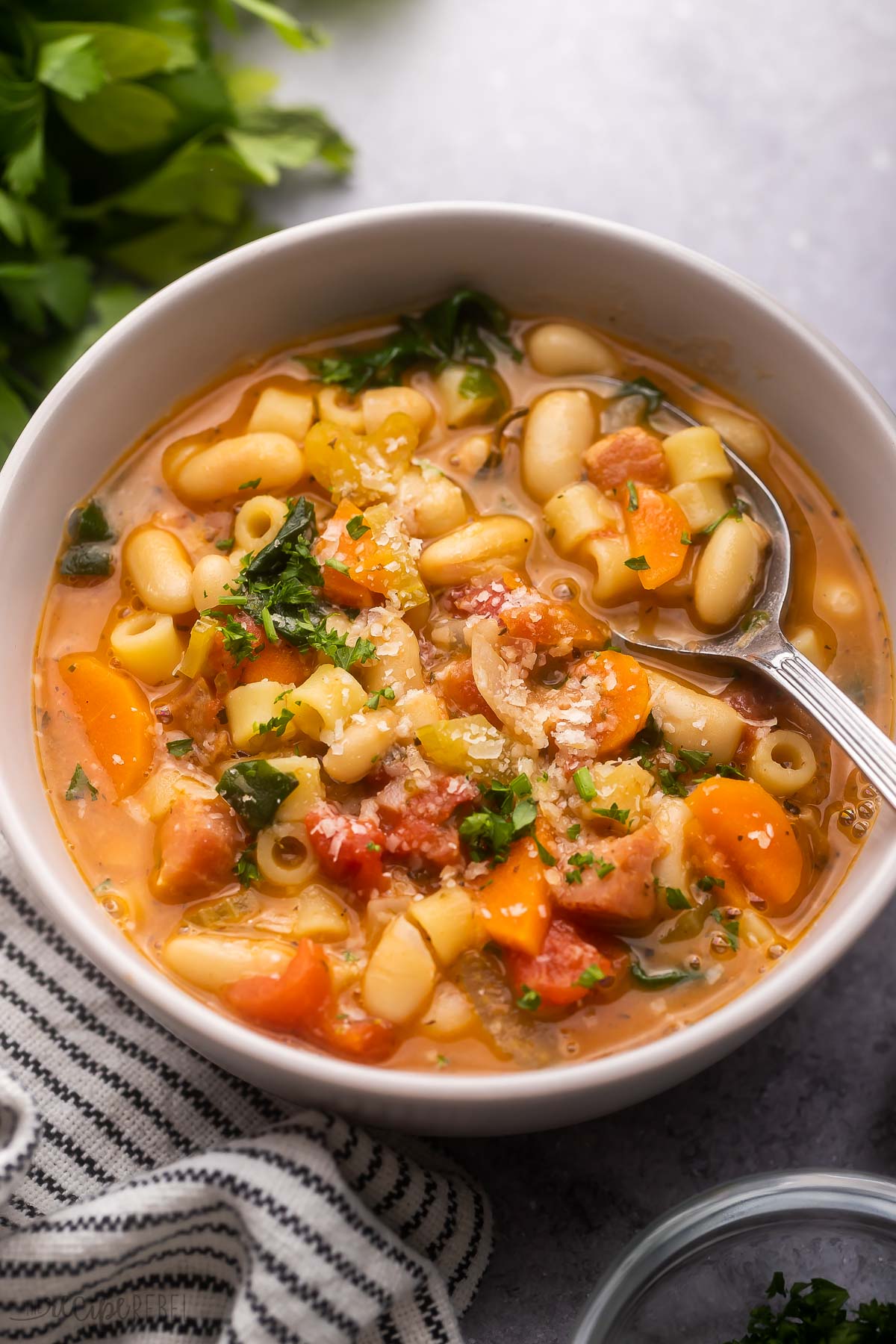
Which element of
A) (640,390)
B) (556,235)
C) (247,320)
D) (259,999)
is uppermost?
(556,235)

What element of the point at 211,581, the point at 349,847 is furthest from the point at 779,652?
the point at 211,581

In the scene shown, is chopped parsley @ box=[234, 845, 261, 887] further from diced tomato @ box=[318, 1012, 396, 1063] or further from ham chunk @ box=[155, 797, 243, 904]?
diced tomato @ box=[318, 1012, 396, 1063]

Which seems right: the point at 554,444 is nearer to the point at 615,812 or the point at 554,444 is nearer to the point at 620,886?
the point at 615,812

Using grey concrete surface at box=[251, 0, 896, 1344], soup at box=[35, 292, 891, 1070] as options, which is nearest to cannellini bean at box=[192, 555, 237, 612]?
soup at box=[35, 292, 891, 1070]

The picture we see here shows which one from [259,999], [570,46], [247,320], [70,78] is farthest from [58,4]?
[259,999]

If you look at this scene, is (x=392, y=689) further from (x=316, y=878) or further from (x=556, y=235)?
(x=556, y=235)

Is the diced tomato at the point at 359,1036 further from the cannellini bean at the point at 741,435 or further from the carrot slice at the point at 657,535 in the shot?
the cannellini bean at the point at 741,435
